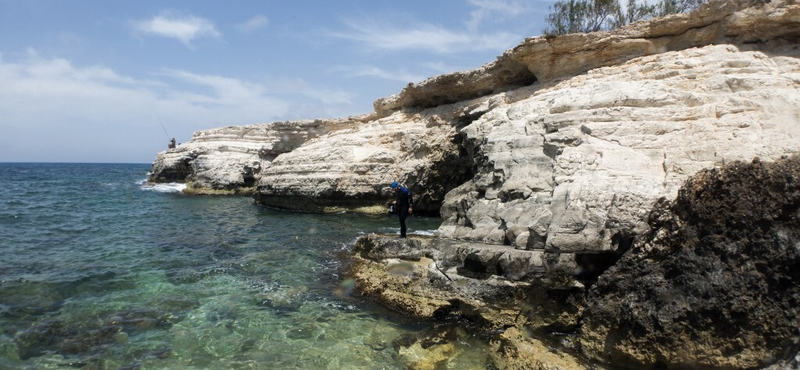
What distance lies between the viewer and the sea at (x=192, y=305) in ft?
20.4

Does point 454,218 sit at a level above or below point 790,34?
below

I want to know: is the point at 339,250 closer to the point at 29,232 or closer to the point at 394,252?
the point at 394,252

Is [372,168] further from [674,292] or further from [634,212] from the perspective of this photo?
[674,292]

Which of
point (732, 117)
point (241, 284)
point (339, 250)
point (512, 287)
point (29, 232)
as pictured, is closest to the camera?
point (512, 287)

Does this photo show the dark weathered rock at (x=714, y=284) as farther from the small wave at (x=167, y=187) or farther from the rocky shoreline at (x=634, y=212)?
the small wave at (x=167, y=187)

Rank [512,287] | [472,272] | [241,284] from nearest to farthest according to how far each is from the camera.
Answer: [512,287] → [472,272] → [241,284]

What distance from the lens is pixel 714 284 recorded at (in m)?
5.26

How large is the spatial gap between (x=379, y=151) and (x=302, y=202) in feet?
15.6

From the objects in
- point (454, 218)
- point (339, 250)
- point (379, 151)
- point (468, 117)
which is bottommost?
point (339, 250)

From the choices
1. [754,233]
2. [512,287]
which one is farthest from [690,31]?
[512,287]

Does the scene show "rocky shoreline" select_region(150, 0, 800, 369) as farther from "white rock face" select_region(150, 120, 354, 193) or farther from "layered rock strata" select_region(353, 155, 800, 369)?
"white rock face" select_region(150, 120, 354, 193)

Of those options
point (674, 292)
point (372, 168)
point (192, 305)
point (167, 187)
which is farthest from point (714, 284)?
point (167, 187)

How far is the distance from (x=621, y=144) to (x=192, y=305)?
919 centimetres

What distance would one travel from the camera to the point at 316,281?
9562 millimetres
